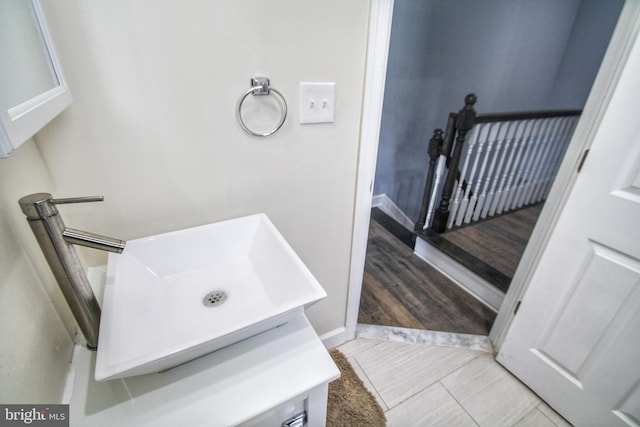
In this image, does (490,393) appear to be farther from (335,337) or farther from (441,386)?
(335,337)

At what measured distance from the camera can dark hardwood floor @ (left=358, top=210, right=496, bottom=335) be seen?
5.58 ft

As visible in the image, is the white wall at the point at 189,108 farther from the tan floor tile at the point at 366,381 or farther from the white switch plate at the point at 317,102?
the tan floor tile at the point at 366,381

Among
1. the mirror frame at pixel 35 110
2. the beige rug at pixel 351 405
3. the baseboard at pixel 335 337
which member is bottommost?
the beige rug at pixel 351 405

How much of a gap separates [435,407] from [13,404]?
141 centimetres

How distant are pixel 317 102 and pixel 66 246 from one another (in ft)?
2.39

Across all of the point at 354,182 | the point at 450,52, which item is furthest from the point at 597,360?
the point at 450,52

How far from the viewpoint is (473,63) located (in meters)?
2.51

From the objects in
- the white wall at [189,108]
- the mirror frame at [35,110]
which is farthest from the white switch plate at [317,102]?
the mirror frame at [35,110]

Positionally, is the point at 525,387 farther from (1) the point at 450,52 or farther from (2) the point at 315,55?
(1) the point at 450,52

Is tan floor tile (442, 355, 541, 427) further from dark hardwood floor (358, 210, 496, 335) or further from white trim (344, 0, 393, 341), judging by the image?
white trim (344, 0, 393, 341)

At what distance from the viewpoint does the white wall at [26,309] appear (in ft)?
1.42

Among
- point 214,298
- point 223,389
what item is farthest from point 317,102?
point 223,389

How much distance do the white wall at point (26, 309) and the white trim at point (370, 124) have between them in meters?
0.91

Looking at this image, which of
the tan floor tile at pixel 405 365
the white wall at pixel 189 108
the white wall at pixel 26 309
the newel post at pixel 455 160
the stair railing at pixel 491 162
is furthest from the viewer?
the stair railing at pixel 491 162
